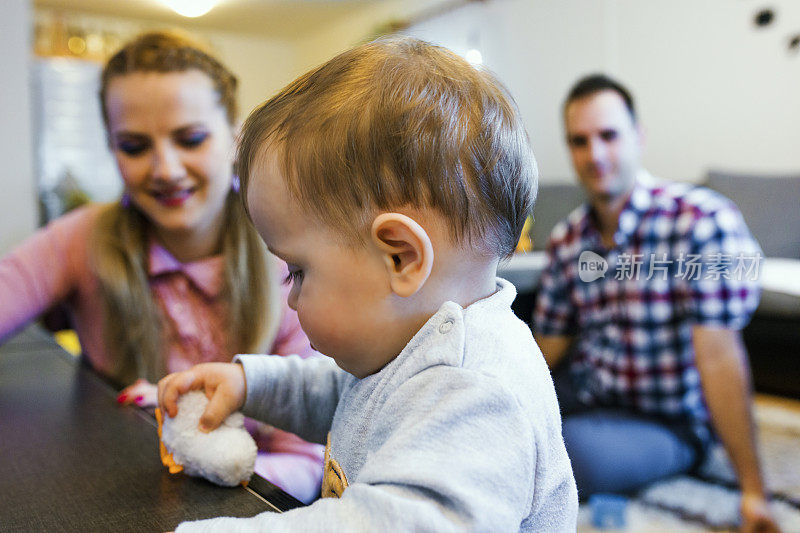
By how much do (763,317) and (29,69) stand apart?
152 cm

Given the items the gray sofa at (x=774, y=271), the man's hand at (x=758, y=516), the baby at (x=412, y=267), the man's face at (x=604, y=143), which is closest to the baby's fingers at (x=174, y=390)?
the baby at (x=412, y=267)

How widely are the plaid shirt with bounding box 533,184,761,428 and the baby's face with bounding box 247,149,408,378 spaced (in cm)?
65

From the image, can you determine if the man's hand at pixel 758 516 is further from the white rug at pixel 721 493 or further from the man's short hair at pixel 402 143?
the man's short hair at pixel 402 143

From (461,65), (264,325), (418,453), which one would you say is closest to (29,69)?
(264,325)

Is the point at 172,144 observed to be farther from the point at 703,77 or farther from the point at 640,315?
the point at 640,315

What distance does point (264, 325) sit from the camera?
2.34 feet

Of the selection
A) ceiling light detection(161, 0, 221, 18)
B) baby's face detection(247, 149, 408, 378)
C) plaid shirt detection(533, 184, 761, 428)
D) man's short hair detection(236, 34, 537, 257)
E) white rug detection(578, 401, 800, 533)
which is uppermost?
ceiling light detection(161, 0, 221, 18)

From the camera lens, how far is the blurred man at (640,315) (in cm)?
99

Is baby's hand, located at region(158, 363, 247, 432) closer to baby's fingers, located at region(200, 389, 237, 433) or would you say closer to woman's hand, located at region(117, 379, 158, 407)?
baby's fingers, located at region(200, 389, 237, 433)

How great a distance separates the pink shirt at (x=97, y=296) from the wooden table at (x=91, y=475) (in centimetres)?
13

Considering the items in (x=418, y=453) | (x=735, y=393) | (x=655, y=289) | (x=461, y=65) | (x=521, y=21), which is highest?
(x=521, y=21)

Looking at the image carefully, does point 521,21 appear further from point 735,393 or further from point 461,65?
point 461,65

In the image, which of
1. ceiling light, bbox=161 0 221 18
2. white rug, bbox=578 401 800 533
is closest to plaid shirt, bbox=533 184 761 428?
white rug, bbox=578 401 800 533

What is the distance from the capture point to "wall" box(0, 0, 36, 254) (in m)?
1.38
